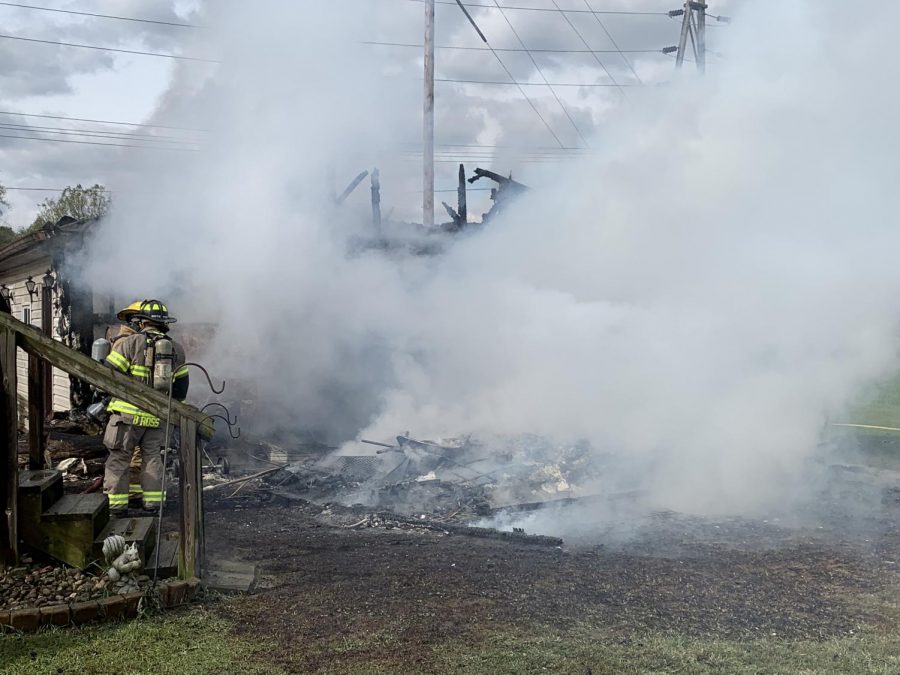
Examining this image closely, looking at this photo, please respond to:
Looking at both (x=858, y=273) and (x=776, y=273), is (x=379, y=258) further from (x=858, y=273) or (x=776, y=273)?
(x=858, y=273)

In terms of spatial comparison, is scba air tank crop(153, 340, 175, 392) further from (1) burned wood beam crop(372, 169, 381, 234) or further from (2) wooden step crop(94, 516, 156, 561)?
(1) burned wood beam crop(372, 169, 381, 234)

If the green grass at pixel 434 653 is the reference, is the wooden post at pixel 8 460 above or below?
above

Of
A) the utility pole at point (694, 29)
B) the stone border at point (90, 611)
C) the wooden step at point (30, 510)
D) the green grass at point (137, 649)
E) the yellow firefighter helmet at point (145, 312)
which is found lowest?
the green grass at point (137, 649)

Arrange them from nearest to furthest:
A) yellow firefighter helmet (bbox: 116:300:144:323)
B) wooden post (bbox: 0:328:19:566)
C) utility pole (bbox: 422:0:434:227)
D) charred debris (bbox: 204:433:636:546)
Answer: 1. wooden post (bbox: 0:328:19:566)
2. yellow firefighter helmet (bbox: 116:300:144:323)
3. charred debris (bbox: 204:433:636:546)
4. utility pole (bbox: 422:0:434:227)

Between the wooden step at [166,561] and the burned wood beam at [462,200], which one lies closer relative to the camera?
the wooden step at [166,561]

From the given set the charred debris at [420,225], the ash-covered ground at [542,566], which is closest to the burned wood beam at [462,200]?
the charred debris at [420,225]

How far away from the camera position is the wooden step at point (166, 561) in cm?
425

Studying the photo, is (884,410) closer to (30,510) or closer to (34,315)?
(30,510)

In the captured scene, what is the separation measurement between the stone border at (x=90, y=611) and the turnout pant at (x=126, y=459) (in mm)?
2019

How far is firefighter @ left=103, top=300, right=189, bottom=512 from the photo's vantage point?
595 cm

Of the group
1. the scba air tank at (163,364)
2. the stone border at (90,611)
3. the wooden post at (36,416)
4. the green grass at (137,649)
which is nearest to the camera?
the green grass at (137,649)

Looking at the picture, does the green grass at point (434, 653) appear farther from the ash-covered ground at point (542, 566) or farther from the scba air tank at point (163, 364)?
the scba air tank at point (163, 364)

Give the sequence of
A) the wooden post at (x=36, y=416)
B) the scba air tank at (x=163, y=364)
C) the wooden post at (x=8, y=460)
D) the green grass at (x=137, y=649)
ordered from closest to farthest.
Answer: the green grass at (x=137, y=649) < the wooden post at (x=8, y=460) < the wooden post at (x=36, y=416) < the scba air tank at (x=163, y=364)

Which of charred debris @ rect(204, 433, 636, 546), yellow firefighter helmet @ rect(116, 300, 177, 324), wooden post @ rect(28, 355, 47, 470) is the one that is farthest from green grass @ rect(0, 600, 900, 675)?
yellow firefighter helmet @ rect(116, 300, 177, 324)
